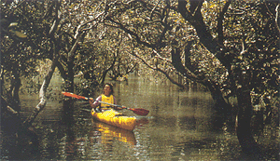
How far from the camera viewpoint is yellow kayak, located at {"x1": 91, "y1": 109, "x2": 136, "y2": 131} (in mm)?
14798

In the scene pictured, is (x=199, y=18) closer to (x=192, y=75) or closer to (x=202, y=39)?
(x=202, y=39)

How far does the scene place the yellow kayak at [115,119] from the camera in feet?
48.5

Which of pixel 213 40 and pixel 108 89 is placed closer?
pixel 213 40

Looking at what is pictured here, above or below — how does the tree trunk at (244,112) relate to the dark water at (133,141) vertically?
above

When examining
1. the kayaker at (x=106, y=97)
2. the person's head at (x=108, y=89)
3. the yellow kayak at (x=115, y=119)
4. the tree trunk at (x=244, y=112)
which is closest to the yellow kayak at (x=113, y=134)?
the yellow kayak at (x=115, y=119)

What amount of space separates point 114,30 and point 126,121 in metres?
12.7

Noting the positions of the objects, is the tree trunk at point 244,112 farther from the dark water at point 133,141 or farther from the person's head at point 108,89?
the person's head at point 108,89

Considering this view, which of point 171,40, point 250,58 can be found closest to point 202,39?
point 250,58

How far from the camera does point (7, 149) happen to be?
10.9 meters

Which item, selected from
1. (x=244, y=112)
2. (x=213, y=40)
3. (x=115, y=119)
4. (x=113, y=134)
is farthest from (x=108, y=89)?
(x=244, y=112)

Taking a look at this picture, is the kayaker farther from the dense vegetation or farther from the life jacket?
the dense vegetation

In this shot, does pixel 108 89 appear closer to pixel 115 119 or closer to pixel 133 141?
pixel 115 119

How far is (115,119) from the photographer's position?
1580cm

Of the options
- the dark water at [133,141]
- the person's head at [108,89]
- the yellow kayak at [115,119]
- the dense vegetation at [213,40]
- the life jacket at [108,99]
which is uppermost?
the dense vegetation at [213,40]
